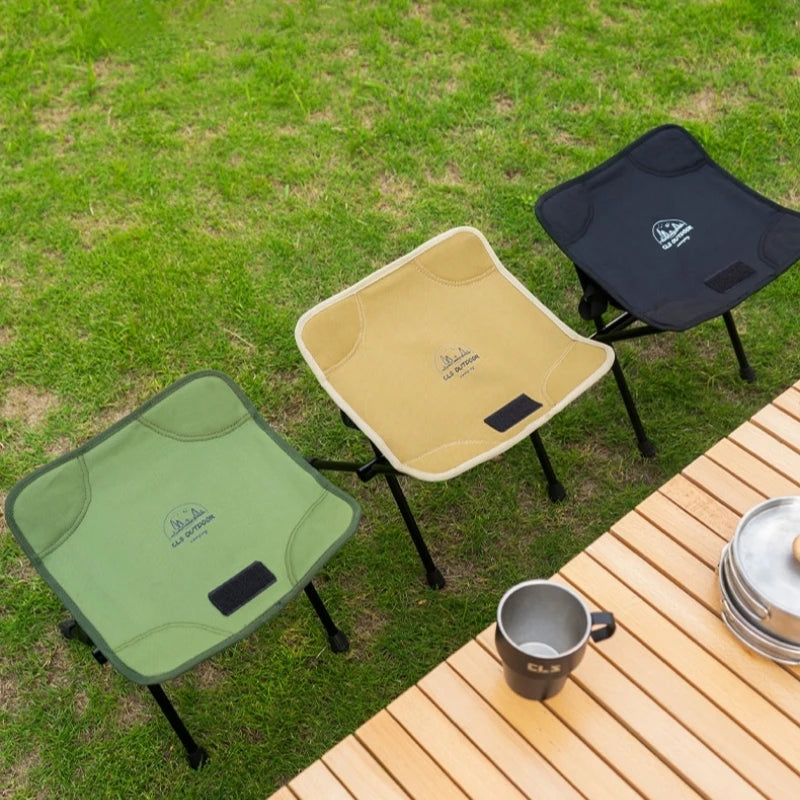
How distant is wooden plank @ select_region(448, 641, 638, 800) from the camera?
171cm

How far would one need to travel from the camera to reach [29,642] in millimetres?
2766

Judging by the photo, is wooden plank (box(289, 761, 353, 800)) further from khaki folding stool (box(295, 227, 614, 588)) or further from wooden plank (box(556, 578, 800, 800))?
khaki folding stool (box(295, 227, 614, 588))

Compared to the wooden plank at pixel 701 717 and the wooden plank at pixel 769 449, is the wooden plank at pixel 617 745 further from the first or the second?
the wooden plank at pixel 769 449

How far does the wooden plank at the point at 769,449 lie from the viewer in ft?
6.95

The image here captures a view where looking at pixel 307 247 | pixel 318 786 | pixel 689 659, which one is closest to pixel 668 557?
pixel 689 659

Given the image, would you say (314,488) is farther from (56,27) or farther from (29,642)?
(56,27)

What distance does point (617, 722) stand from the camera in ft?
5.82

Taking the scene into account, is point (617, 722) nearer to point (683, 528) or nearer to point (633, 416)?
point (683, 528)

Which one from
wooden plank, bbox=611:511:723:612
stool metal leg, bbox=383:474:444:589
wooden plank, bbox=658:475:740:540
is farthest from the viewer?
stool metal leg, bbox=383:474:444:589

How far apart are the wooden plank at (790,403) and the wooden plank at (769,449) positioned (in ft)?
0.31

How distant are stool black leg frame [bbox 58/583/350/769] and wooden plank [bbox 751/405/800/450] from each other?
47.7 inches

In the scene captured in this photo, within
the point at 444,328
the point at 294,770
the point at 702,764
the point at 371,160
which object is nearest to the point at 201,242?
the point at 371,160

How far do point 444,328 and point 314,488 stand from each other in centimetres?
65

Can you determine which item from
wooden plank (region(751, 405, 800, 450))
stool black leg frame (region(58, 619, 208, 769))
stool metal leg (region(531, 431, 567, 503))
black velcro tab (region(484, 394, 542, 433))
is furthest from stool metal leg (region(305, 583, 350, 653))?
wooden plank (region(751, 405, 800, 450))
